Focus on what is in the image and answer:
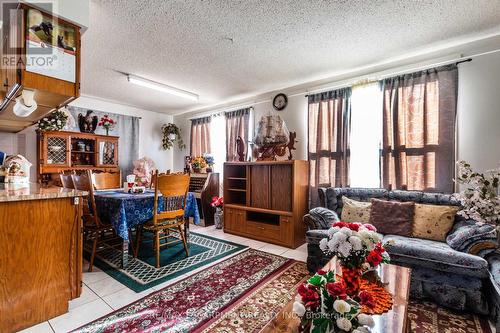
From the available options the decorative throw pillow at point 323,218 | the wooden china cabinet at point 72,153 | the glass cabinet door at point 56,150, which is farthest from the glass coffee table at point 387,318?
the glass cabinet door at point 56,150

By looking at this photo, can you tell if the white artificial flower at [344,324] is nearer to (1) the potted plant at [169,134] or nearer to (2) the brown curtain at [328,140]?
(2) the brown curtain at [328,140]

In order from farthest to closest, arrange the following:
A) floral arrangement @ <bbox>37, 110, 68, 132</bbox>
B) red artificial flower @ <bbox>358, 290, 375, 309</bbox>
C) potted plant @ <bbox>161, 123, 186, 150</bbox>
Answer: potted plant @ <bbox>161, 123, 186, 150</bbox>, floral arrangement @ <bbox>37, 110, 68, 132</bbox>, red artificial flower @ <bbox>358, 290, 375, 309</bbox>

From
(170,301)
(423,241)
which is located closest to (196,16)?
(170,301)

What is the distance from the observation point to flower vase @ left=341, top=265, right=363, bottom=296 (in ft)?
4.12

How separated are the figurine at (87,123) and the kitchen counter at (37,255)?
3.22 meters

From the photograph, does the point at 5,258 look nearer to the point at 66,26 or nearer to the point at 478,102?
the point at 66,26

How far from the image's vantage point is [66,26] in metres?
1.90

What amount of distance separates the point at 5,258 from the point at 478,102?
4.54 metres

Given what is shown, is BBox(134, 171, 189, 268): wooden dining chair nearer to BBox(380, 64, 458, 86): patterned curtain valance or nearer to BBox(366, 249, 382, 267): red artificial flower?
BBox(366, 249, 382, 267): red artificial flower

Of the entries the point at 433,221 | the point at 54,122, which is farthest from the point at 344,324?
the point at 54,122

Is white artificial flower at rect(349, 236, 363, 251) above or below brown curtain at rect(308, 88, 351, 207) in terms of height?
below

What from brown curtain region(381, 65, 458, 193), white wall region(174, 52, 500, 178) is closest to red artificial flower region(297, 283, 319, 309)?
brown curtain region(381, 65, 458, 193)

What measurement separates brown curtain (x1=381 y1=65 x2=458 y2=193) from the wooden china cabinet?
4903 mm

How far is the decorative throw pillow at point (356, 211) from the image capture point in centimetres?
286
